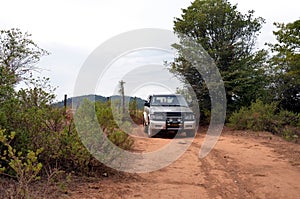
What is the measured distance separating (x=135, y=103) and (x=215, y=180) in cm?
1172

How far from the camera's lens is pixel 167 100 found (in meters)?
12.9

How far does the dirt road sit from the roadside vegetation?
28.1 inches

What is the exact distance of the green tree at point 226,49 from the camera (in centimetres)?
1606

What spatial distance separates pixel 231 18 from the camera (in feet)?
55.0

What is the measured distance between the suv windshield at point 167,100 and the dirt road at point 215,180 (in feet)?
14.9

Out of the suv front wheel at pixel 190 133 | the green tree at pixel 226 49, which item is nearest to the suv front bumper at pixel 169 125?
the suv front wheel at pixel 190 133

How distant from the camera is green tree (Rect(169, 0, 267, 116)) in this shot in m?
16.1

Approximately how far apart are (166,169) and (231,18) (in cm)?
1322

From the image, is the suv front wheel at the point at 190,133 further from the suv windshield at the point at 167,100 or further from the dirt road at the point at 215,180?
the dirt road at the point at 215,180

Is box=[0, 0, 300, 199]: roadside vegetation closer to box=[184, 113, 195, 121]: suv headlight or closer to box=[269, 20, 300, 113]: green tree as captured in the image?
box=[269, 20, 300, 113]: green tree

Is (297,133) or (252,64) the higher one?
(252,64)

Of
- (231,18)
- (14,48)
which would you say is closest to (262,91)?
(231,18)

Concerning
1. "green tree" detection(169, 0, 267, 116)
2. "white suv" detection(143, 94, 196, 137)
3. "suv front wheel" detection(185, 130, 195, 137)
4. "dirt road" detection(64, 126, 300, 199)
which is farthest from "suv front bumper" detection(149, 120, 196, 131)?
"green tree" detection(169, 0, 267, 116)

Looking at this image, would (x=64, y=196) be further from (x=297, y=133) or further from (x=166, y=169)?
(x=297, y=133)
